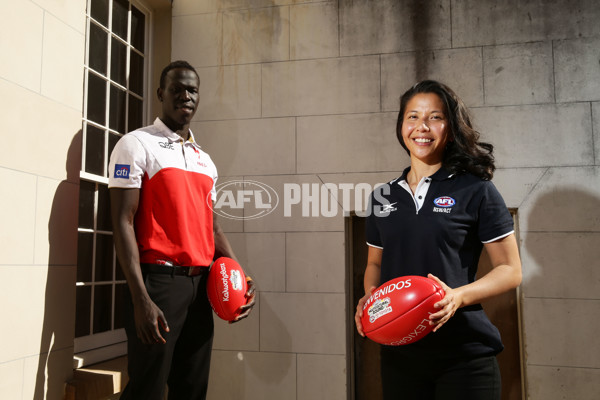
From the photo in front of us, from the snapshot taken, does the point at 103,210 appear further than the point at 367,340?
No

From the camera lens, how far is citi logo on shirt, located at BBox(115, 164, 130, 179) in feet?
6.94

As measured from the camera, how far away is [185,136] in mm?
2523

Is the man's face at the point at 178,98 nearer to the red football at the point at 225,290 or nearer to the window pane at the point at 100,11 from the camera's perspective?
the red football at the point at 225,290

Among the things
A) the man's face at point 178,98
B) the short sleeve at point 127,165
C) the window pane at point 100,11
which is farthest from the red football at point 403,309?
the window pane at point 100,11

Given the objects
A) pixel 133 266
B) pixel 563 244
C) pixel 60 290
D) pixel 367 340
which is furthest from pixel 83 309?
pixel 563 244

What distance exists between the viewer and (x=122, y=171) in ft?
6.97

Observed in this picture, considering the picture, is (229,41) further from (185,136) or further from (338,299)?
(338,299)

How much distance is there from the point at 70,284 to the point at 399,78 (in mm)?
2484

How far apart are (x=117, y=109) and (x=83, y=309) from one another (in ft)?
4.51

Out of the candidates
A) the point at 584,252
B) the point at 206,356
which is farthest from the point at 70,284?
the point at 584,252

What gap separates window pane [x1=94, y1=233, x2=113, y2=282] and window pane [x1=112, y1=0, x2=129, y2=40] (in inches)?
57.8

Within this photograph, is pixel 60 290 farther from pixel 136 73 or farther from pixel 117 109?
pixel 136 73

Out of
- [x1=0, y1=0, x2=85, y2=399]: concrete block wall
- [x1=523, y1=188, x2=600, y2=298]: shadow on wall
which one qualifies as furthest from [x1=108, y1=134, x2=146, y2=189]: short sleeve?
[x1=523, y1=188, x2=600, y2=298]: shadow on wall

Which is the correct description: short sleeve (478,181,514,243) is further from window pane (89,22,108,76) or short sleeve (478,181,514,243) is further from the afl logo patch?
window pane (89,22,108,76)
